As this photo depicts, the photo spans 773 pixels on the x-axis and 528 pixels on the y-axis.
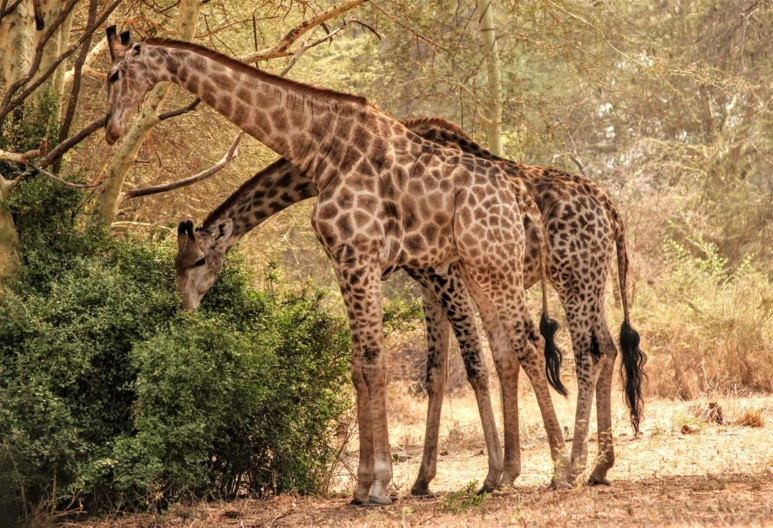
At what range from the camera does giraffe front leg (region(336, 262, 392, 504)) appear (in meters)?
6.84

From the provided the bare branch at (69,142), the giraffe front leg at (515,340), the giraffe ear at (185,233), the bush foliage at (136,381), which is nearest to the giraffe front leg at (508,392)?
the giraffe front leg at (515,340)

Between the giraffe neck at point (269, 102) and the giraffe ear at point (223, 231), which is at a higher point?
the giraffe neck at point (269, 102)

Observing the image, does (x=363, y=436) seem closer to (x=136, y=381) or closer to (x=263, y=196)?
(x=136, y=381)

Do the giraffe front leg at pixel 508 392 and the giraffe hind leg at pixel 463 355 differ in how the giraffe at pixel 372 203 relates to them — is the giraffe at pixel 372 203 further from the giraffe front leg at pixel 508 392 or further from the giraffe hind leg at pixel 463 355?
the giraffe hind leg at pixel 463 355

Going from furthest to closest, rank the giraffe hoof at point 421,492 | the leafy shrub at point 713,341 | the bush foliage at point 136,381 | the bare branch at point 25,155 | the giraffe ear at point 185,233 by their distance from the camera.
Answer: the leafy shrub at point 713,341
the giraffe hoof at point 421,492
the giraffe ear at point 185,233
the bare branch at point 25,155
the bush foliage at point 136,381

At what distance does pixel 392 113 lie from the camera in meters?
14.8

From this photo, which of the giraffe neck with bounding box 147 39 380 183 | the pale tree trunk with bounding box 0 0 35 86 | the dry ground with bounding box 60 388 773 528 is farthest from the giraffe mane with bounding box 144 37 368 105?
the dry ground with bounding box 60 388 773 528

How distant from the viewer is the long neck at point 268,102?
275 inches

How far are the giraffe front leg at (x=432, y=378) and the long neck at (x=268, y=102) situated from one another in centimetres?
151

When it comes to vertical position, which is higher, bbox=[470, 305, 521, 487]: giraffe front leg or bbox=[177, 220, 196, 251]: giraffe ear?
bbox=[177, 220, 196, 251]: giraffe ear

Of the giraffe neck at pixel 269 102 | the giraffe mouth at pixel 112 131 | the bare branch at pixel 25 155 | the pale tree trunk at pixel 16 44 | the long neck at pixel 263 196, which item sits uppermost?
the pale tree trunk at pixel 16 44

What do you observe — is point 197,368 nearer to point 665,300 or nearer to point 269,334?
point 269,334

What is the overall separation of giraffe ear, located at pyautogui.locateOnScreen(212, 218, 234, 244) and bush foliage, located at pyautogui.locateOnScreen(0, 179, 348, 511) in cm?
26

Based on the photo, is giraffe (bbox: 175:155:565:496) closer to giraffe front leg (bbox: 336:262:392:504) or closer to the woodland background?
the woodland background
